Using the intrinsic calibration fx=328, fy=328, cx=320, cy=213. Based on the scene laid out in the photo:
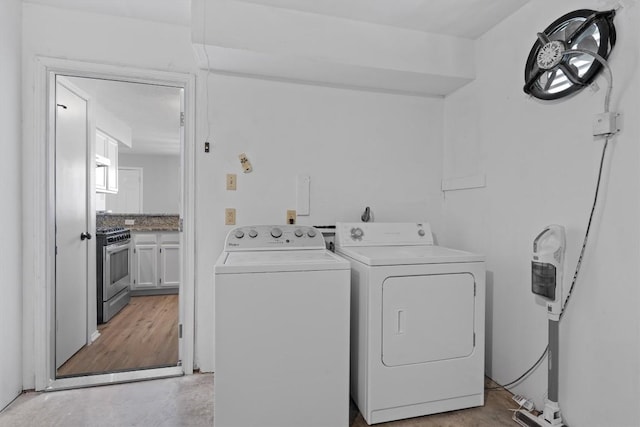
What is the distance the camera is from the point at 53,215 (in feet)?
6.92

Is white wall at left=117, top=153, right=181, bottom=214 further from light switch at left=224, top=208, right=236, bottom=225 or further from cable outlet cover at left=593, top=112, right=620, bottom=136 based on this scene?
cable outlet cover at left=593, top=112, right=620, bottom=136

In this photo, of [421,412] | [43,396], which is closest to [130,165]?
[43,396]

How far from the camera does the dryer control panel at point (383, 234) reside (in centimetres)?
227

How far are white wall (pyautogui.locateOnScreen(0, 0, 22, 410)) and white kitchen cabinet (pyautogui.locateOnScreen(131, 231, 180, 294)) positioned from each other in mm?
2333

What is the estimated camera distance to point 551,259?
1594 mm

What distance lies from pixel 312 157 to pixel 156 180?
5.17 meters

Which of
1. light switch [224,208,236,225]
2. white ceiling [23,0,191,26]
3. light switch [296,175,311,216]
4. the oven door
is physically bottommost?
the oven door

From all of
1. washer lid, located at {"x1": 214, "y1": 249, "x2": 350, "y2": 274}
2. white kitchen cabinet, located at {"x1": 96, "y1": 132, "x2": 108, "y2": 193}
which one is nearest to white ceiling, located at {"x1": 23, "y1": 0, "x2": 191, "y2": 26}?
washer lid, located at {"x1": 214, "y1": 249, "x2": 350, "y2": 274}

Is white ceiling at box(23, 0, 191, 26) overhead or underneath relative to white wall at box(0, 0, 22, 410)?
overhead

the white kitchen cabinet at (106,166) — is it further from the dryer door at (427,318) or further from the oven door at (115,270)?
the dryer door at (427,318)

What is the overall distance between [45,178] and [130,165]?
4851 mm

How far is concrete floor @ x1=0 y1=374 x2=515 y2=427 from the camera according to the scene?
5.69ft

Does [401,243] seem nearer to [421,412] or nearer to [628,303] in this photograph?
[421,412]

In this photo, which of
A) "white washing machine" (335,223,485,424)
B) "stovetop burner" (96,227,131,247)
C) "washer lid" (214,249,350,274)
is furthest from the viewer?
"stovetop burner" (96,227,131,247)
